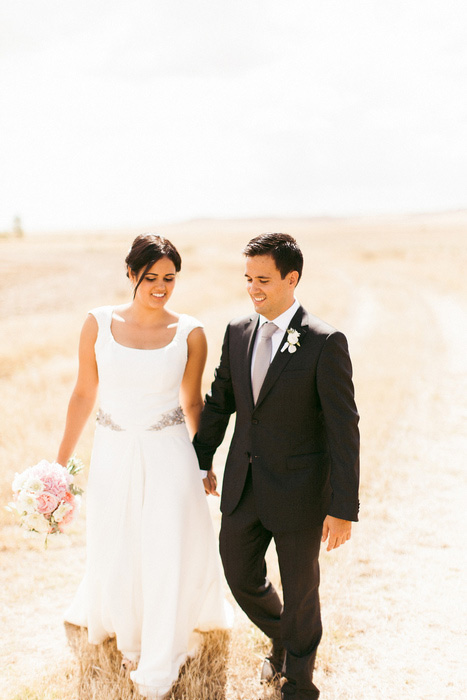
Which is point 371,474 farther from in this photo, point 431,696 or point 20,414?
point 20,414

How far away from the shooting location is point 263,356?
10.2 ft

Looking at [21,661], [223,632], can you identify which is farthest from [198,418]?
[21,661]

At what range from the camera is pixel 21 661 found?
12.6ft

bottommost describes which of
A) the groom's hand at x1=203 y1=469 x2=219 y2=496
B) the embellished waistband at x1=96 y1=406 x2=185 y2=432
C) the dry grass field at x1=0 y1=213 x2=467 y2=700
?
the dry grass field at x1=0 y1=213 x2=467 y2=700

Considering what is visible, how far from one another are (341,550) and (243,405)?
102 inches

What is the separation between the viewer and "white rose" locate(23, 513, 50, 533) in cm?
327

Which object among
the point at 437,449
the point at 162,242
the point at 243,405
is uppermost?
the point at 162,242

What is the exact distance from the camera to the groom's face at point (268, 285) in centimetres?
300

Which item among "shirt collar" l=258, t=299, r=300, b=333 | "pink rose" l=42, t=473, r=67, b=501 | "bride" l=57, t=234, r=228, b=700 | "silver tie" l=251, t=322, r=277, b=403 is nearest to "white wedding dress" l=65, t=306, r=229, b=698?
"bride" l=57, t=234, r=228, b=700

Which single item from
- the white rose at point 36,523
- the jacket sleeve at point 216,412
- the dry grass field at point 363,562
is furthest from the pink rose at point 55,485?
the dry grass field at point 363,562

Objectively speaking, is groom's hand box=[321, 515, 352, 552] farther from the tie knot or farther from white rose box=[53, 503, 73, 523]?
white rose box=[53, 503, 73, 523]

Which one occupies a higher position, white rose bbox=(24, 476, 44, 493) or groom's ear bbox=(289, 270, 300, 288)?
groom's ear bbox=(289, 270, 300, 288)

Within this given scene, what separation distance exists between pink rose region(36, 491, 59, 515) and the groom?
963 millimetres

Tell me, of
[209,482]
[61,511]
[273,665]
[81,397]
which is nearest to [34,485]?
[61,511]
